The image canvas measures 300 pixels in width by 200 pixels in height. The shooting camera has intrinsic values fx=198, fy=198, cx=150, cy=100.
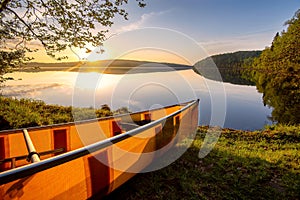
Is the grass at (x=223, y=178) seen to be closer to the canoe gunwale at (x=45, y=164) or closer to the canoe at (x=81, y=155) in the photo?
the canoe at (x=81, y=155)

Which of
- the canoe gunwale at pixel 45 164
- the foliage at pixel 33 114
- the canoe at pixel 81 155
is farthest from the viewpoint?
the foliage at pixel 33 114

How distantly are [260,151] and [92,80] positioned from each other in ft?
26.8

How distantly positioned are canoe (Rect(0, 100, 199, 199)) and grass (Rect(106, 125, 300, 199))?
1.07ft

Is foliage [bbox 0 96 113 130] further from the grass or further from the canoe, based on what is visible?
the grass

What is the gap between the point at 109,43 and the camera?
6277mm

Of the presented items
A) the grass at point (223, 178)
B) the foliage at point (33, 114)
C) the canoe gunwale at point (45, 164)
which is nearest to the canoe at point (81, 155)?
the canoe gunwale at point (45, 164)

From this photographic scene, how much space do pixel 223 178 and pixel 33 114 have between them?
6649mm

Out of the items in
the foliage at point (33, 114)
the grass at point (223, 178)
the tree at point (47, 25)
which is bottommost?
the grass at point (223, 178)

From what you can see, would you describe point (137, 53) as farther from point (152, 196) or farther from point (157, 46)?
point (152, 196)

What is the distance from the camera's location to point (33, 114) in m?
7.12

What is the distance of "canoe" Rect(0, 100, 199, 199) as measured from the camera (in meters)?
1.70

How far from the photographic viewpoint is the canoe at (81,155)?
1.70 m

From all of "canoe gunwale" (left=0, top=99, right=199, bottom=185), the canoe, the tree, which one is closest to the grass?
the canoe

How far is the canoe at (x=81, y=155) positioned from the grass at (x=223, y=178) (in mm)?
325
